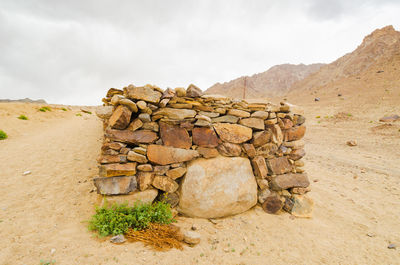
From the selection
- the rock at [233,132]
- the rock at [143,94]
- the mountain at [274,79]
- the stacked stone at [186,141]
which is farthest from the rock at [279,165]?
the mountain at [274,79]

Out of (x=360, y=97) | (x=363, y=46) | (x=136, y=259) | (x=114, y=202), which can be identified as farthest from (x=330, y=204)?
(x=363, y=46)

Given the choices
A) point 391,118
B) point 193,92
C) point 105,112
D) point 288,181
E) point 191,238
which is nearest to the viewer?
point 191,238

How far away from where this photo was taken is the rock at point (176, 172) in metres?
3.95

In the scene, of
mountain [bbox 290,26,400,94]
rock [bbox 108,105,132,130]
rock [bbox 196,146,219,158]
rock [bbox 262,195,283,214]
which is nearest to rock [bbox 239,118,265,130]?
rock [bbox 196,146,219,158]

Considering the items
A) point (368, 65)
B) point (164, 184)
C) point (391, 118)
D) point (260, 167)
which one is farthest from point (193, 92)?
point (368, 65)

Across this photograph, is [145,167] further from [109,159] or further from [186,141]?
[186,141]

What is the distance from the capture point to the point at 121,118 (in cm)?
353

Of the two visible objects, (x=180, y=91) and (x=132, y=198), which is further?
(x=180, y=91)

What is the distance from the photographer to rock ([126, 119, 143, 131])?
3703mm

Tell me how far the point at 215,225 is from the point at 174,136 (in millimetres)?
2179

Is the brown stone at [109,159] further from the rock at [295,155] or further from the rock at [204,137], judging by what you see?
the rock at [295,155]

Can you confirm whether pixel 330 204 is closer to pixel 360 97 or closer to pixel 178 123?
pixel 178 123

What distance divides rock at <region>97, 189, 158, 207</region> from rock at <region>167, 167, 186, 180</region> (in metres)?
0.47

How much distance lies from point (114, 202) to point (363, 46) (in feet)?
205
